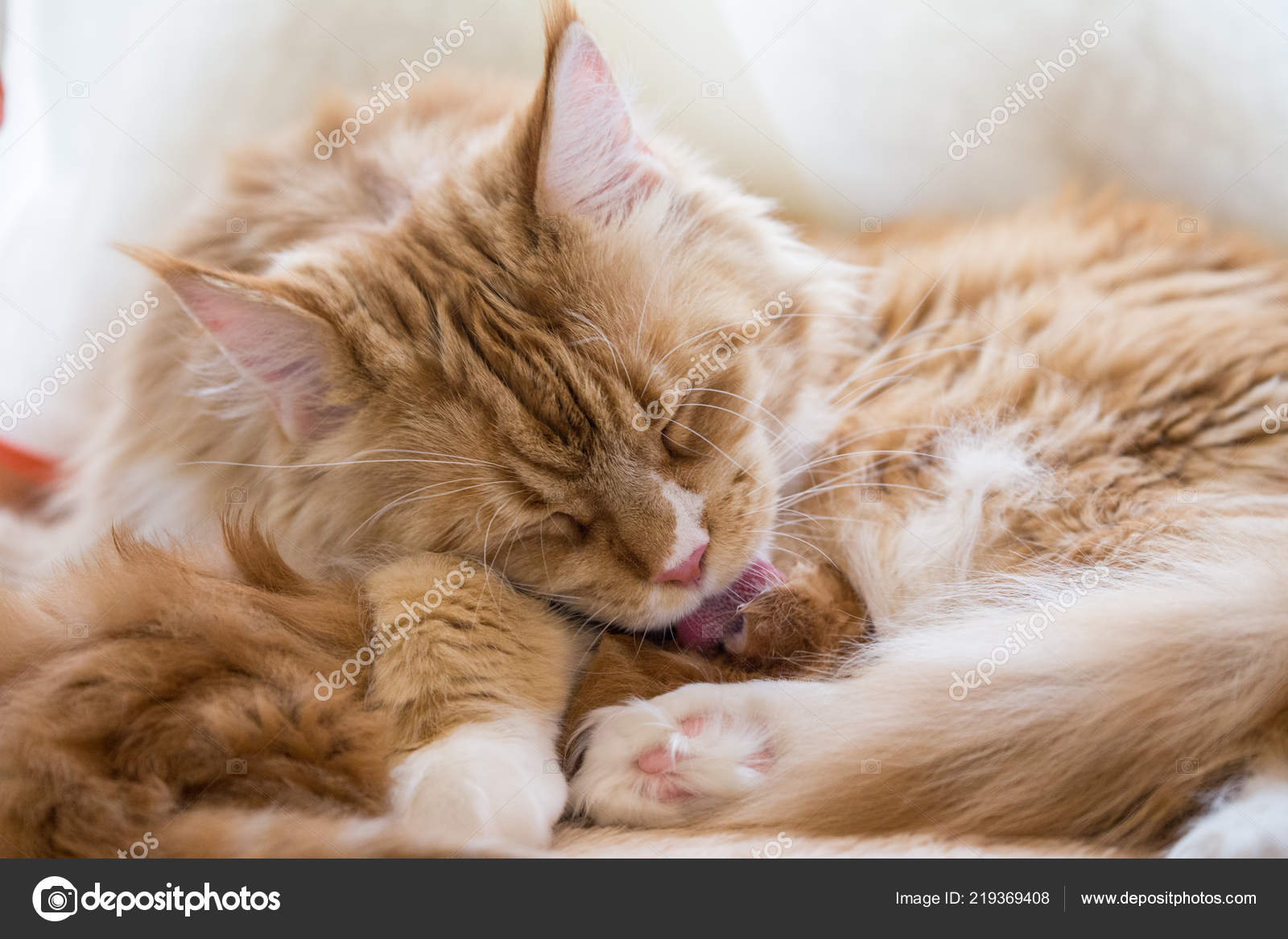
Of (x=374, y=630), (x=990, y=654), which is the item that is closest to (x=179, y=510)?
(x=374, y=630)

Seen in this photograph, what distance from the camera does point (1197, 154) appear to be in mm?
1970

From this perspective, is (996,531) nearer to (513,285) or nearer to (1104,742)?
(1104,742)

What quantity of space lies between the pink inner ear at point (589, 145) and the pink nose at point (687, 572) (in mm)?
563

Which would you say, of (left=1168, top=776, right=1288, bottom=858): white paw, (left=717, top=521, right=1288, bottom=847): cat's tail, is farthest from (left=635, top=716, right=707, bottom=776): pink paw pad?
(left=1168, top=776, right=1288, bottom=858): white paw

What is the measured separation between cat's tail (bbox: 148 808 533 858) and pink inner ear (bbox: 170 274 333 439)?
2.02 feet

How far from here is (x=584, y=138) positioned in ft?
→ 4.85

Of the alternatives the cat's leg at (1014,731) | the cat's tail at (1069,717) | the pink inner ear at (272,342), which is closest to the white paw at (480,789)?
the cat's leg at (1014,731)

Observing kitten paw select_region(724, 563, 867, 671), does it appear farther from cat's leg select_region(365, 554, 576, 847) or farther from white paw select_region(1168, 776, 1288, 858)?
white paw select_region(1168, 776, 1288, 858)

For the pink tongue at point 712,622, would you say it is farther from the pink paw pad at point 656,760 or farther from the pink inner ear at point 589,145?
the pink inner ear at point 589,145

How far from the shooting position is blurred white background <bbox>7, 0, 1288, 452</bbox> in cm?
189

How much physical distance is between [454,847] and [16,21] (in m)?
1.89
